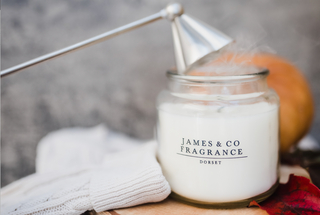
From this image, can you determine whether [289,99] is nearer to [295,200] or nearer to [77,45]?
[295,200]

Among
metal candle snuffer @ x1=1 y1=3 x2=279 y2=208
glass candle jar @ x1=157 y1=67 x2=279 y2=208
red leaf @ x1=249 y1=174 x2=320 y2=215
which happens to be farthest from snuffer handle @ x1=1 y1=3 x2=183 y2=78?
red leaf @ x1=249 y1=174 x2=320 y2=215

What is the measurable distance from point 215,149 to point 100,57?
63cm

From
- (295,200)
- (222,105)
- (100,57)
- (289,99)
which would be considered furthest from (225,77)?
(100,57)

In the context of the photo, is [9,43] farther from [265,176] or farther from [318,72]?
[318,72]

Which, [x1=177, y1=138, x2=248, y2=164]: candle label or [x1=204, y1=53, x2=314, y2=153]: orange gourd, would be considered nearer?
[x1=177, y1=138, x2=248, y2=164]: candle label

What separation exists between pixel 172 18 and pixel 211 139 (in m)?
0.25

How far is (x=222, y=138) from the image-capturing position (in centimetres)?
48

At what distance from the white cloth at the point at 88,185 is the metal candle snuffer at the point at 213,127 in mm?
59

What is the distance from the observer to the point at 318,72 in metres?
1.05

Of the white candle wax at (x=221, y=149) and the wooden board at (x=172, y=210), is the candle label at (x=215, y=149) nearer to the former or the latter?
the white candle wax at (x=221, y=149)

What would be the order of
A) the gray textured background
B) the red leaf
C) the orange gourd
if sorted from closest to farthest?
the red leaf < the orange gourd < the gray textured background

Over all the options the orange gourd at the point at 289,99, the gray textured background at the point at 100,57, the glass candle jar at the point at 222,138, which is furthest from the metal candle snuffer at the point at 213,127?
the gray textured background at the point at 100,57

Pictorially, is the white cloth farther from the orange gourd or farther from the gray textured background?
the orange gourd

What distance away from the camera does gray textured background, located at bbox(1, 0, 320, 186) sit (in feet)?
2.94
